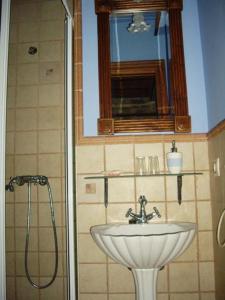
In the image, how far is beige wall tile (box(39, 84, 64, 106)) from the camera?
151 cm

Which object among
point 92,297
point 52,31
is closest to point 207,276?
point 92,297

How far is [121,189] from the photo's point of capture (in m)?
1.54

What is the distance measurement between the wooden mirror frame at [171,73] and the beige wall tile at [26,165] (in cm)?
42

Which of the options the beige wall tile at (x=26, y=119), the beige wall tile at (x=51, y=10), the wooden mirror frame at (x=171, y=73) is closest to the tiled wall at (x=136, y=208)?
the wooden mirror frame at (x=171, y=73)

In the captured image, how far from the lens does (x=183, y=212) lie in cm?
151

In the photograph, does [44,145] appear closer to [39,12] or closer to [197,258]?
[39,12]

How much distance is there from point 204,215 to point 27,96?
1.16 metres

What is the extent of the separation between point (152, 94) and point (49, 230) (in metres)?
0.99

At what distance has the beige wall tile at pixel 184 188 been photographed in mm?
1519

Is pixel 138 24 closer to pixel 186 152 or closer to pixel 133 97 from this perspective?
pixel 133 97

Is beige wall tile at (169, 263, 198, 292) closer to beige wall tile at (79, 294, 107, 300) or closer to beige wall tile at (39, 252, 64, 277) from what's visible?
beige wall tile at (79, 294, 107, 300)

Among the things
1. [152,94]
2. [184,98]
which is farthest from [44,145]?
[184,98]

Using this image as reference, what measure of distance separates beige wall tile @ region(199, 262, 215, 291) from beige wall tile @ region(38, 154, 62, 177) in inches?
37.2

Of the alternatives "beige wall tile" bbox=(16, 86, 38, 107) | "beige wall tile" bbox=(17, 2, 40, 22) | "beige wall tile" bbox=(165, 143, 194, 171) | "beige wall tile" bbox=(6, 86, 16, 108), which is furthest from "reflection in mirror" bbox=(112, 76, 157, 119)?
"beige wall tile" bbox=(6, 86, 16, 108)
